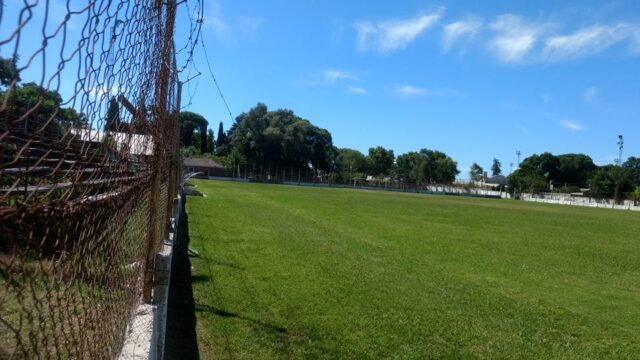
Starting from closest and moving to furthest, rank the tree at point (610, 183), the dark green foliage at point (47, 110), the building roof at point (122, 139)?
1. the dark green foliage at point (47, 110)
2. the building roof at point (122, 139)
3. the tree at point (610, 183)

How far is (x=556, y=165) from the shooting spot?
14962cm

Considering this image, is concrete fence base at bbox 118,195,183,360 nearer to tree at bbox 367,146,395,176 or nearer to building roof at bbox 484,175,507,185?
tree at bbox 367,146,395,176

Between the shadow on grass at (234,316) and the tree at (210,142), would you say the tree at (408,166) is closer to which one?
the tree at (210,142)

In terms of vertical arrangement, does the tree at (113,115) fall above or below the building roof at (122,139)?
above

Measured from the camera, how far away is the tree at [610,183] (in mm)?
112750

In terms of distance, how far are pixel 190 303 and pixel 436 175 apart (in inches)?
5405

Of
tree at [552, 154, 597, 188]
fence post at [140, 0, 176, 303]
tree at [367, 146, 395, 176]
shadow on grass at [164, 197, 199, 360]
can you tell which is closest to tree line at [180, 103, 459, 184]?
tree at [367, 146, 395, 176]

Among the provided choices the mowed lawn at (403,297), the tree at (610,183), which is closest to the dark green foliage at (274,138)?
the tree at (610,183)

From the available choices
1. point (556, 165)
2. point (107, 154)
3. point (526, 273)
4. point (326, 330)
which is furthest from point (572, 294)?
point (556, 165)

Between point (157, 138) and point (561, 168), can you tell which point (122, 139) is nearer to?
point (157, 138)

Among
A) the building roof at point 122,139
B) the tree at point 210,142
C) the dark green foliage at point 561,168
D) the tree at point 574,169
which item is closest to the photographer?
the building roof at point 122,139

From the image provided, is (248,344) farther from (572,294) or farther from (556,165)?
(556,165)

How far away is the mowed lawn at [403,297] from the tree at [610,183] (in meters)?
108

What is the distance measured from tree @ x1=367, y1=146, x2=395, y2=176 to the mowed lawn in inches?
4824
